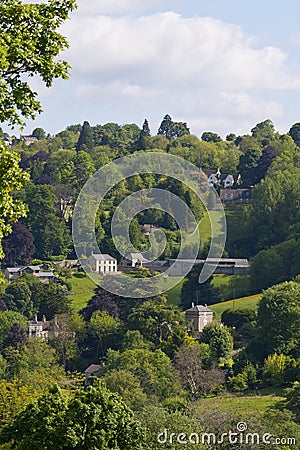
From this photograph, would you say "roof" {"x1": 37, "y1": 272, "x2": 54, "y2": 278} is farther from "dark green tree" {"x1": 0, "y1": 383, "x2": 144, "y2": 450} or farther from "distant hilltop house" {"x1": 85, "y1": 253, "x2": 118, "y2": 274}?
"dark green tree" {"x1": 0, "y1": 383, "x2": 144, "y2": 450}

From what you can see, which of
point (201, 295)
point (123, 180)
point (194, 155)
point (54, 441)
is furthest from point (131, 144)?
→ point (54, 441)

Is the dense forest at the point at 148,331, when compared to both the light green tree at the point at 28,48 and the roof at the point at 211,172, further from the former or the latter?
the roof at the point at 211,172

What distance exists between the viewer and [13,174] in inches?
305

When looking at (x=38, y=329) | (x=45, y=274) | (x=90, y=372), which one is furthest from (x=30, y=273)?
(x=90, y=372)

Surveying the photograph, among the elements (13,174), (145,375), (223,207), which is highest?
(223,207)

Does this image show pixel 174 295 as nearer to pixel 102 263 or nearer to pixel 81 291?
pixel 81 291

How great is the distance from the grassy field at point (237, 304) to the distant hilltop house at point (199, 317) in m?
0.67

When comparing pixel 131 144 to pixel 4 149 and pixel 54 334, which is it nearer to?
pixel 54 334

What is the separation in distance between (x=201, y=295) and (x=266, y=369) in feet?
79.2

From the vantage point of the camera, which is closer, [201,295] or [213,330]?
[213,330]

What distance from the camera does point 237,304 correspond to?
2371 inches

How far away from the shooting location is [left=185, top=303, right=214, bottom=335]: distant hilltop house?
188 ft

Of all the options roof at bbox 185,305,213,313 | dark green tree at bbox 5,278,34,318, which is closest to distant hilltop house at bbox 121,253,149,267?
dark green tree at bbox 5,278,34,318

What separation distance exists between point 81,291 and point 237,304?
13961mm
